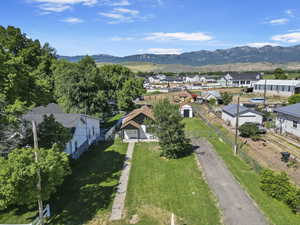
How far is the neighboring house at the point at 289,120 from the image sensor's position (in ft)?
85.4

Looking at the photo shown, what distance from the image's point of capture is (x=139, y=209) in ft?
45.0

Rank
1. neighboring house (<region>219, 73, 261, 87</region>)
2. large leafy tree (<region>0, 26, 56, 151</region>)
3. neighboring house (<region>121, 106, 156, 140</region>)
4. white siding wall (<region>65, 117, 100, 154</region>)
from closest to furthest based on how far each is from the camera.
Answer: large leafy tree (<region>0, 26, 56, 151</region>)
white siding wall (<region>65, 117, 100, 154</region>)
neighboring house (<region>121, 106, 156, 140</region>)
neighboring house (<region>219, 73, 261, 87</region>)

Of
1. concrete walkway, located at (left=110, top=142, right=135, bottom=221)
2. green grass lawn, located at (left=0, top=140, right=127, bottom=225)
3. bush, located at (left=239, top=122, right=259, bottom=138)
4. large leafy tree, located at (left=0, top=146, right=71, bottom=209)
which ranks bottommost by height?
green grass lawn, located at (left=0, top=140, right=127, bottom=225)

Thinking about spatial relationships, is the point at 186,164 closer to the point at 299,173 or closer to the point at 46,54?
the point at 299,173

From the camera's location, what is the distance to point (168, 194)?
15.4 meters

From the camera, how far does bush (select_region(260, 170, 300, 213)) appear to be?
44.0ft

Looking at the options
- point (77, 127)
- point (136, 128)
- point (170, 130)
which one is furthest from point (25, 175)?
point (136, 128)

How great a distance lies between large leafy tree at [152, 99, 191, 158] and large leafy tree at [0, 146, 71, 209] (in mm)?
12432

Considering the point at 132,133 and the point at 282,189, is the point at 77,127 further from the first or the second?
the point at 282,189

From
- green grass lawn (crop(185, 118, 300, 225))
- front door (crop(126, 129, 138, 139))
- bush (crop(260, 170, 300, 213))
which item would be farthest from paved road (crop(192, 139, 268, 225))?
front door (crop(126, 129, 138, 139))

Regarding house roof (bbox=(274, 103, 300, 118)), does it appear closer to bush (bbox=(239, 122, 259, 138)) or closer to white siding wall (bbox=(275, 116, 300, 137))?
white siding wall (bbox=(275, 116, 300, 137))

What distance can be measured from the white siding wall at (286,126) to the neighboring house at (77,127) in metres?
25.4

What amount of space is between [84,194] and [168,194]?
616 cm

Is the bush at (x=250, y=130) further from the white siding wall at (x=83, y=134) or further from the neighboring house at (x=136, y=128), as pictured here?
the white siding wall at (x=83, y=134)
